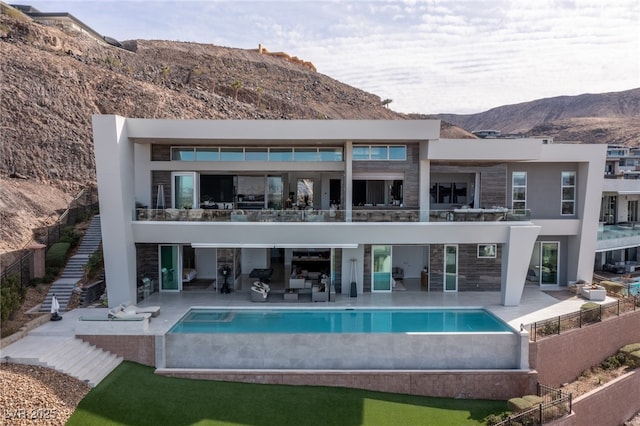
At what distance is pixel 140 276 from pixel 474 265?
16.2 meters

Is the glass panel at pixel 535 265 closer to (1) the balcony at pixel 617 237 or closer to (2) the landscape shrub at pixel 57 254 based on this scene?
(1) the balcony at pixel 617 237

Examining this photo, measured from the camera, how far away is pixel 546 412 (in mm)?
13633

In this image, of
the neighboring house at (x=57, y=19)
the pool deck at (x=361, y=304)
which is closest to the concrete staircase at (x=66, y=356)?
the pool deck at (x=361, y=304)

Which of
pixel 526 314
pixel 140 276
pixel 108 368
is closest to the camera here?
pixel 108 368

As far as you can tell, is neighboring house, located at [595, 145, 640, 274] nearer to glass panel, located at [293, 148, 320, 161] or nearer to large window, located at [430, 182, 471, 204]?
large window, located at [430, 182, 471, 204]

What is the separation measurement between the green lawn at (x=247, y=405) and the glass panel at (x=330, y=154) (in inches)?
443

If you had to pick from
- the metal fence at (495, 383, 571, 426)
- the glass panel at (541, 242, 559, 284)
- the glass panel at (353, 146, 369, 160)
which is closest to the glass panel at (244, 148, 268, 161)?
the glass panel at (353, 146, 369, 160)

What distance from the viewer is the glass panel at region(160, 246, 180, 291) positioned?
72.1 feet

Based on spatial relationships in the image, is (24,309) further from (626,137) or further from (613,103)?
(613,103)

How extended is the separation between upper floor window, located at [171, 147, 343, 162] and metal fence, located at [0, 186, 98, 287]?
8.18m

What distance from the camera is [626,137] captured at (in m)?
94.8

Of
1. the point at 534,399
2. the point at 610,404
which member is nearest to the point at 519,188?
the point at 610,404

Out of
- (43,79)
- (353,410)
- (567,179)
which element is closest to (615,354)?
(567,179)

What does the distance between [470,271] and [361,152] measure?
8016mm
